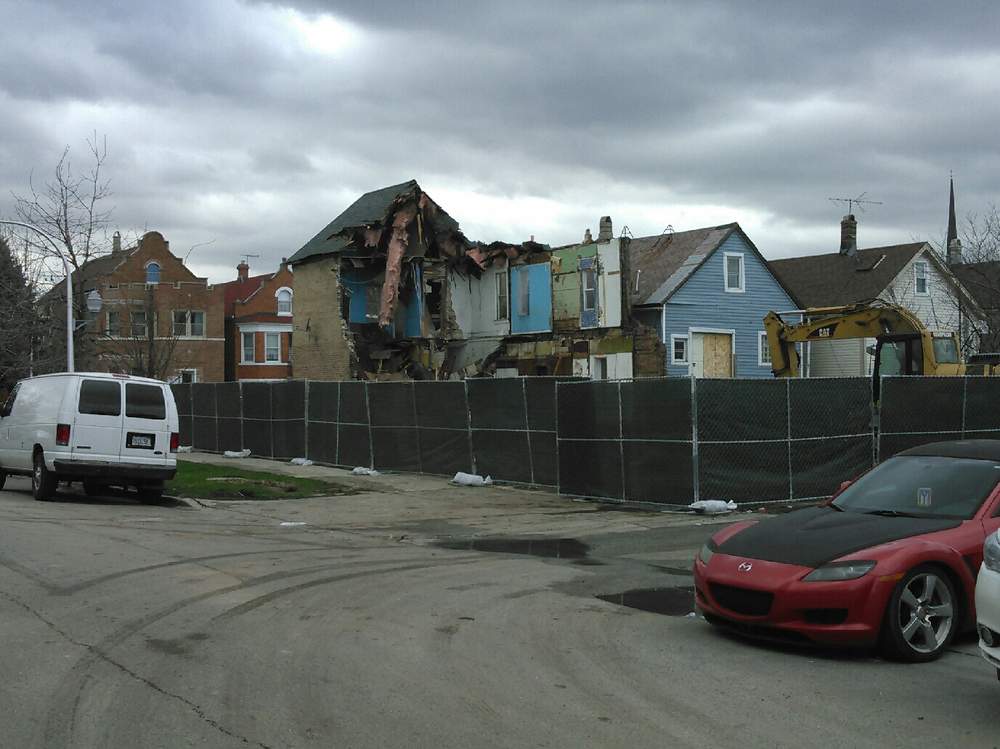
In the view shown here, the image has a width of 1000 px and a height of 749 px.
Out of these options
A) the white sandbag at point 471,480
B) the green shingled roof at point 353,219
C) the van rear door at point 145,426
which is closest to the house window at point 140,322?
the green shingled roof at point 353,219

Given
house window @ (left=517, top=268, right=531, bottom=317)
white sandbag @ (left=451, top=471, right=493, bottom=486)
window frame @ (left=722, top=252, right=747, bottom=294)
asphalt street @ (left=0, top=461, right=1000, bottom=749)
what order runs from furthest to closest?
house window @ (left=517, top=268, right=531, bottom=317), window frame @ (left=722, top=252, right=747, bottom=294), white sandbag @ (left=451, top=471, right=493, bottom=486), asphalt street @ (left=0, top=461, right=1000, bottom=749)

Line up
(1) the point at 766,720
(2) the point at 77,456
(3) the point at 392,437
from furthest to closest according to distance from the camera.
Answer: (3) the point at 392,437
(2) the point at 77,456
(1) the point at 766,720

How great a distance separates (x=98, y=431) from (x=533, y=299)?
23.7m

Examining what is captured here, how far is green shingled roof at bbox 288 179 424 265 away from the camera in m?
39.7

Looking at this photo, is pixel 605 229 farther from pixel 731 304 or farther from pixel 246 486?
pixel 246 486

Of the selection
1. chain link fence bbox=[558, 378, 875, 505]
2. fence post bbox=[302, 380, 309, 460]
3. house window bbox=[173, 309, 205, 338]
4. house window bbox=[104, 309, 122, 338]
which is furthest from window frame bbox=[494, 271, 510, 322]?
house window bbox=[173, 309, 205, 338]

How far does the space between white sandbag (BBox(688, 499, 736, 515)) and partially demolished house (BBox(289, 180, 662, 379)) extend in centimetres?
2095

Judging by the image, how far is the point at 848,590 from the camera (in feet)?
22.7

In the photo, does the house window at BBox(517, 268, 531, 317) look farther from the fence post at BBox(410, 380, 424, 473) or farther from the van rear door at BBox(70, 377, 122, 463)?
the van rear door at BBox(70, 377, 122, 463)

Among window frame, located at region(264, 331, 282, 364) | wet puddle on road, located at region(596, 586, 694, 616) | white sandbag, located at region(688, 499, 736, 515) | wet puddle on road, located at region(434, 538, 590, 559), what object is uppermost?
window frame, located at region(264, 331, 282, 364)

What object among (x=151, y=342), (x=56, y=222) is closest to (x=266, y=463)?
(x=56, y=222)

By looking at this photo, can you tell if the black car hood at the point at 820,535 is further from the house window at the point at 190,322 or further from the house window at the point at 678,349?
the house window at the point at 190,322

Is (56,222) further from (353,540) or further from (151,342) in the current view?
(353,540)

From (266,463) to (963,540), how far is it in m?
22.2
